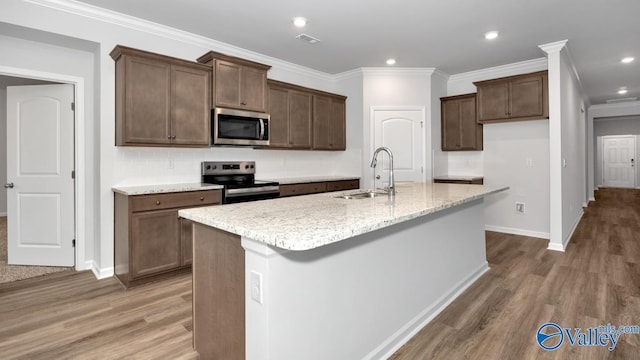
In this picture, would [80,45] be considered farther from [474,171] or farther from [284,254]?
[474,171]

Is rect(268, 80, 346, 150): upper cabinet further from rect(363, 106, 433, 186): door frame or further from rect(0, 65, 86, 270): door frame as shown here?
rect(0, 65, 86, 270): door frame

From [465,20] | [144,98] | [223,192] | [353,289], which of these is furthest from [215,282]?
[465,20]

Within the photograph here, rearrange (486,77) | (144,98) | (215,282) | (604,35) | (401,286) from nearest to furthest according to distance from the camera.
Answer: (215,282)
(401,286)
(144,98)
(604,35)
(486,77)

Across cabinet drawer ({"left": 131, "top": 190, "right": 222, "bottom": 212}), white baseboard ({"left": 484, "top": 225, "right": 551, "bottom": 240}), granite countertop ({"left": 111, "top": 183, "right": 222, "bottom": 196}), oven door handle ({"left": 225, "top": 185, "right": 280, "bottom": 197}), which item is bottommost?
white baseboard ({"left": 484, "top": 225, "right": 551, "bottom": 240})

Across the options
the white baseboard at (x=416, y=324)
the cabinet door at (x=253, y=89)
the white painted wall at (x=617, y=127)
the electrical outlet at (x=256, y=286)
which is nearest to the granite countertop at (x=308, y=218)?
the electrical outlet at (x=256, y=286)

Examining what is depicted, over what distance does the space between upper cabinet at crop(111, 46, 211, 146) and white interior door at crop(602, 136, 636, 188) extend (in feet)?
46.5

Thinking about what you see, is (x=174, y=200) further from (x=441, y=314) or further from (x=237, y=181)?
(x=441, y=314)

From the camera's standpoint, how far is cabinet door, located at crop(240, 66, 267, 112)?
12.5 feet

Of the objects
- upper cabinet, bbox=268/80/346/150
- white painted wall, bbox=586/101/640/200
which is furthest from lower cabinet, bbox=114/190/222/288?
white painted wall, bbox=586/101/640/200

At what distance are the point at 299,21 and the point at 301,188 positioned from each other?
2.04 meters

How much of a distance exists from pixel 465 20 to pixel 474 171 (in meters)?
2.79

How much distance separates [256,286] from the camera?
1.33 m

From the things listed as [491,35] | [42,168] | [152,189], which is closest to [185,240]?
[152,189]

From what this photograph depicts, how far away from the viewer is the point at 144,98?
313cm
